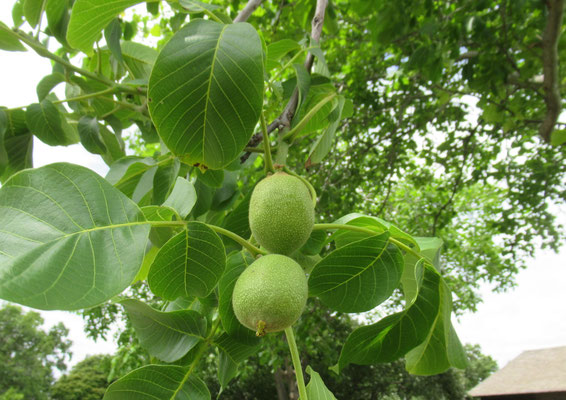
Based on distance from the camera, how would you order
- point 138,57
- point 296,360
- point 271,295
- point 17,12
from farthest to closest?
1. point 17,12
2. point 138,57
3. point 296,360
4. point 271,295

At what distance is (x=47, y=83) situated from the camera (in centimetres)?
141

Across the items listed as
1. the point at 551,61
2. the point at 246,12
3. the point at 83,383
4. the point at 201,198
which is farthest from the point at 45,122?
the point at 83,383

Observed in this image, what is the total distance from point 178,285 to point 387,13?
3.03 meters

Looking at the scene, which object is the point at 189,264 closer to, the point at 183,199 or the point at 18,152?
the point at 183,199

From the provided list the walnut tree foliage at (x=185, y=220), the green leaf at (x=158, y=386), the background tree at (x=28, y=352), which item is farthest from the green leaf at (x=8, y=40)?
the background tree at (x=28, y=352)

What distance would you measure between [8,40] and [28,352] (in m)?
43.8

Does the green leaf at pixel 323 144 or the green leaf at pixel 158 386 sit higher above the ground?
the green leaf at pixel 323 144

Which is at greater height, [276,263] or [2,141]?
[2,141]

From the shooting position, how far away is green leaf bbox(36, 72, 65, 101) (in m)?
1.40

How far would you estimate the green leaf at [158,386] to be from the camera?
2.57 ft

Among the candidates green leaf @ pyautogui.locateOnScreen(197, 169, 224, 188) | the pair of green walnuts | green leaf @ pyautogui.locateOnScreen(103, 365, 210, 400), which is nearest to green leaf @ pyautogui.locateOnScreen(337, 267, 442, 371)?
the pair of green walnuts

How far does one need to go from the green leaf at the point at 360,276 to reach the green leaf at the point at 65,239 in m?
0.37

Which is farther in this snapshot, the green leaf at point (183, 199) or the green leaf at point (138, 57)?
the green leaf at point (138, 57)

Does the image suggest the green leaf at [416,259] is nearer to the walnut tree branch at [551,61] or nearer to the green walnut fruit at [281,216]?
the green walnut fruit at [281,216]
